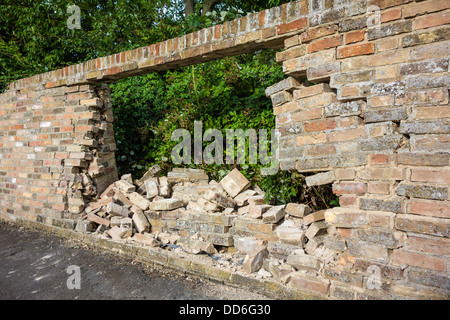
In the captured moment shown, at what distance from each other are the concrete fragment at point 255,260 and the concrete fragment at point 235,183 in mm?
788

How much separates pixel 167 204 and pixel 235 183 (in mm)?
897

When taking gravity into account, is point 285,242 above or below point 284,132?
below

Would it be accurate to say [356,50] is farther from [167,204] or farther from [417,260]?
[167,204]

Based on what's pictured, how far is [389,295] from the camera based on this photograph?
209 cm

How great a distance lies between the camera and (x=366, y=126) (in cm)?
227

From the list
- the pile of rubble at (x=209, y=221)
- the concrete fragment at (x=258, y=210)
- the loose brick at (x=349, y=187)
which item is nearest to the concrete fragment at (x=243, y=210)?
the pile of rubble at (x=209, y=221)

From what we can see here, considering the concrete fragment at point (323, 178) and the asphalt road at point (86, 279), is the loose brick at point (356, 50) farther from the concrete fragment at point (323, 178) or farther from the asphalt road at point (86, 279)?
the asphalt road at point (86, 279)

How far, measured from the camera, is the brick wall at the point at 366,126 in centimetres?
202

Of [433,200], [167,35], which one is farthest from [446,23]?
[167,35]

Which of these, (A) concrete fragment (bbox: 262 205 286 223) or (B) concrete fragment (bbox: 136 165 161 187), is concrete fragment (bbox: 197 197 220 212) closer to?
(A) concrete fragment (bbox: 262 205 286 223)

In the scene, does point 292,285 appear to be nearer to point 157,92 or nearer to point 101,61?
point 101,61

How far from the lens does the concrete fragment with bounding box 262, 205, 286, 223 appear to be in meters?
2.88

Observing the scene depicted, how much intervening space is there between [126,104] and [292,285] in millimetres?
4721

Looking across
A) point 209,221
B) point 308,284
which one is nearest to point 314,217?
point 308,284
